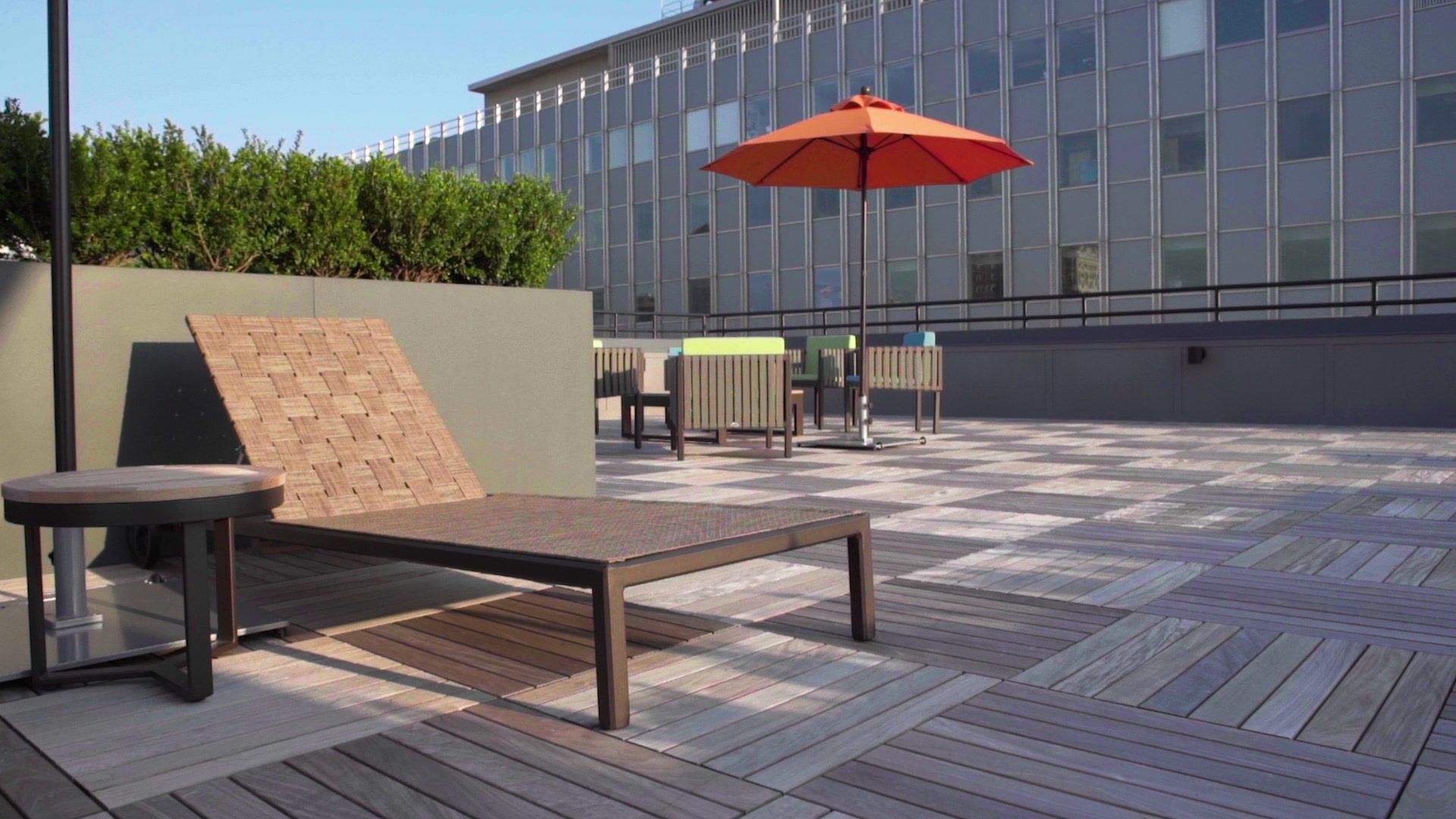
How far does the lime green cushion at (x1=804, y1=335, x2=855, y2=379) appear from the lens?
13.1 m

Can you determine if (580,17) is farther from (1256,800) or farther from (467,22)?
(1256,800)

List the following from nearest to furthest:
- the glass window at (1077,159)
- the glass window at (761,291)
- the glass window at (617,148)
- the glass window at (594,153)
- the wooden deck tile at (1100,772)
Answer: the wooden deck tile at (1100,772)
the glass window at (1077,159)
the glass window at (761,291)
the glass window at (617,148)
the glass window at (594,153)

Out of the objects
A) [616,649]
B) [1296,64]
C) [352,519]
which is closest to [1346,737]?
[616,649]

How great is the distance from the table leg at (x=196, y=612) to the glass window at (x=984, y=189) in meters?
23.7

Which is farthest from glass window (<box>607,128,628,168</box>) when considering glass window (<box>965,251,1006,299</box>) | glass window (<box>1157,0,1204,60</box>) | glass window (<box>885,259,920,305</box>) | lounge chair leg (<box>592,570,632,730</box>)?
lounge chair leg (<box>592,570,632,730</box>)

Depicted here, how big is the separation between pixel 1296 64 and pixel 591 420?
20.3 meters

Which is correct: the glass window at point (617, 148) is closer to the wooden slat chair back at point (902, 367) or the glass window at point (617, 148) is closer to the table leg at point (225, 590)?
the wooden slat chair back at point (902, 367)

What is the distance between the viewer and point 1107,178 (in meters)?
23.5

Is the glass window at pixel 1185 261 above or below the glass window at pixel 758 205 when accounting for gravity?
below

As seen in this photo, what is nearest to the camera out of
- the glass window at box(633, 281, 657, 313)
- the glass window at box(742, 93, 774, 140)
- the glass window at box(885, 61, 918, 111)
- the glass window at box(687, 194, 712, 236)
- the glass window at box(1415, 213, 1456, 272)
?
the glass window at box(1415, 213, 1456, 272)

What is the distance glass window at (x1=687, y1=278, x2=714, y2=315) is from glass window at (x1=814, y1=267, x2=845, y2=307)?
345 cm

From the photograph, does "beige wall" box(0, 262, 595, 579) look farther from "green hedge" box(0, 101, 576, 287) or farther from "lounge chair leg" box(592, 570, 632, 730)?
"lounge chair leg" box(592, 570, 632, 730)

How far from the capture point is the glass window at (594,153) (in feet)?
108

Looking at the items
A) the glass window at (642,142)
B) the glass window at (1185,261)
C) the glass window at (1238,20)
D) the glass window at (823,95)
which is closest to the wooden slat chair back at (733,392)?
the glass window at (1185,261)
